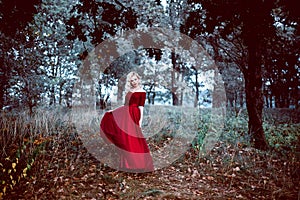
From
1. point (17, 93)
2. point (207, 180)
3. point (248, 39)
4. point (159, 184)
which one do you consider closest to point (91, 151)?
point (159, 184)

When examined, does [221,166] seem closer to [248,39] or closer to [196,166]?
[196,166]

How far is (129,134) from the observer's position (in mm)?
5648

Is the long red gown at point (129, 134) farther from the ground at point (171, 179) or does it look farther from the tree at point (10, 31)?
the tree at point (10, 31)

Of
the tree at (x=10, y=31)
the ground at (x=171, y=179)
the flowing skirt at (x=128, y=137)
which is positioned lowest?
the ground at (x=171, y=179)

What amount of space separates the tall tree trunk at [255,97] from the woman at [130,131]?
3539 mm

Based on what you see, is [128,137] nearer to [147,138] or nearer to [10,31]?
[147,138]

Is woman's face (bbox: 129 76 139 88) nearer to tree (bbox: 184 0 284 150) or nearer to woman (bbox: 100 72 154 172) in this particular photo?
woman (bbox: 100 72 154 172)

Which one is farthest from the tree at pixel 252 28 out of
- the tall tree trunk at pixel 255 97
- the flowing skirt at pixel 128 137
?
the flowing skirt at pixel 128 137

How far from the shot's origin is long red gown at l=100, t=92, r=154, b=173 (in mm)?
5582

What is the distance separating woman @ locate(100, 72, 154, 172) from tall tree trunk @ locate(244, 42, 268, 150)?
354 cm

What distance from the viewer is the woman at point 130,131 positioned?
5586mm

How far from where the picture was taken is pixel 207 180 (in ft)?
18.4

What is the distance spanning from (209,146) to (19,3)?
20.7ft

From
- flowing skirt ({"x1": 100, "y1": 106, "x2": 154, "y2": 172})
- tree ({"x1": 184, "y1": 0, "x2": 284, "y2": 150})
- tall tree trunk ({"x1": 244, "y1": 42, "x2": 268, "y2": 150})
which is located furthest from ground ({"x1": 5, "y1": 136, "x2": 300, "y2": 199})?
tree ({"x1": 184, "y1": 0, "x2": 284, "y2": 150})
